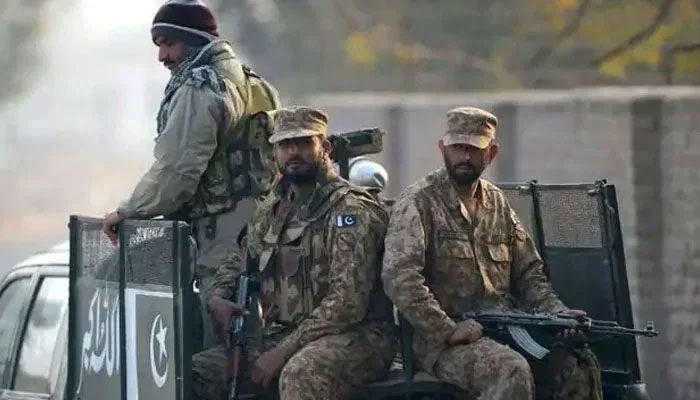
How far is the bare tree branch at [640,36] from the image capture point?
15009mm

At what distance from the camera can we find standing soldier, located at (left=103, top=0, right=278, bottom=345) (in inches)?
276

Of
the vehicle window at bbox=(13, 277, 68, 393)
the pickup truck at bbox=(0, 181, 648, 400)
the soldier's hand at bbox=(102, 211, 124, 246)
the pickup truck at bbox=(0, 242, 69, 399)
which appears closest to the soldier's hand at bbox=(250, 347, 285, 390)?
the pickup truck at bbox=(0, 181, 648, 400)

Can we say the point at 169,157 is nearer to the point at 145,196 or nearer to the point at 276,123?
the point at 145,196

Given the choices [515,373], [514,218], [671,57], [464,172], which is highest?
[671,57]

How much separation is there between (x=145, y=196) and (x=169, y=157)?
0.57ft

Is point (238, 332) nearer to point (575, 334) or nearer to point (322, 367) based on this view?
point (322, 367)

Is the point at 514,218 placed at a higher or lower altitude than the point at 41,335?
higher

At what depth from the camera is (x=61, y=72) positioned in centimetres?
2345

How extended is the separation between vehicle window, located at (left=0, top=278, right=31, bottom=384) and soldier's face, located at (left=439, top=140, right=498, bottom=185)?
2456 mm

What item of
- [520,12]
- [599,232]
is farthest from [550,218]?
[520,12]

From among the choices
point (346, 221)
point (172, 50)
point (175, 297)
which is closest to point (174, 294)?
point (175, 297)

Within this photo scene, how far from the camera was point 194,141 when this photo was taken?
7027 millimetres

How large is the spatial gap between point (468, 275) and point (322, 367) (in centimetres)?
64

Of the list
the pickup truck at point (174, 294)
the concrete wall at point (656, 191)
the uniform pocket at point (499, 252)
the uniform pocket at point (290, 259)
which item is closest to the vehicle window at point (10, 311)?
the pickup truck at point (174, 294)
